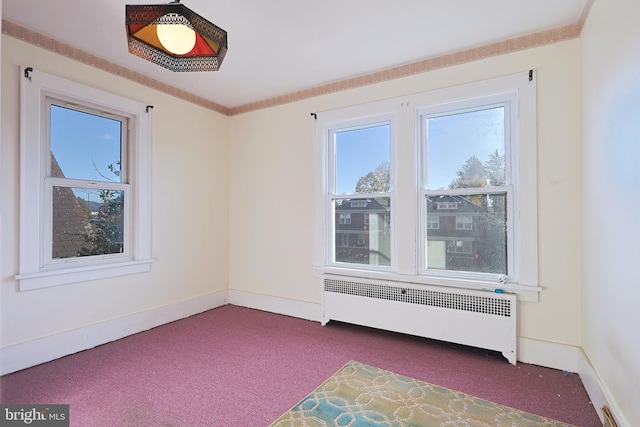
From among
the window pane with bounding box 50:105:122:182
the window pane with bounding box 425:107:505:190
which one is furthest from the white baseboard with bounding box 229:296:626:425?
the window pane with bounding box 50:105:122:182

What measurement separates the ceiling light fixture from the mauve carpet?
2211 mm

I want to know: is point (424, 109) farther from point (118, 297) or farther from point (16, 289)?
point (16, 289)

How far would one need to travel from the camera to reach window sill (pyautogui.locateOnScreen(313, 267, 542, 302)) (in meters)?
2.80

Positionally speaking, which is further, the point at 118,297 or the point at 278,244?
the point at 278,244

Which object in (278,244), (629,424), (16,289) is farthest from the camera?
(278,244)

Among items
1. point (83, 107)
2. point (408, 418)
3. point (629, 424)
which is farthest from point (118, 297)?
point (629, 424)

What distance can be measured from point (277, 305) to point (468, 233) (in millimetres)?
2346

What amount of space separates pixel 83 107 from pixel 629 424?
4.58m

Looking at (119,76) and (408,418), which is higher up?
(119,76)

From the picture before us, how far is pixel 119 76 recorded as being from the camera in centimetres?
336

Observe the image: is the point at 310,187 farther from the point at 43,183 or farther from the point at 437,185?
the point at 43,183

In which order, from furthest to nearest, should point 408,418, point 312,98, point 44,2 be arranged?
point 312,98, point 44,2, point 408,418

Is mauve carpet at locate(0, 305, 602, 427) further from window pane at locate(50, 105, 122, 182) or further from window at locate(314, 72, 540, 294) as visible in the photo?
window pane at locate(50, 105, 122, 182)

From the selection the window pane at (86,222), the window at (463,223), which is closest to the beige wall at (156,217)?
the window pane at (86,222)
